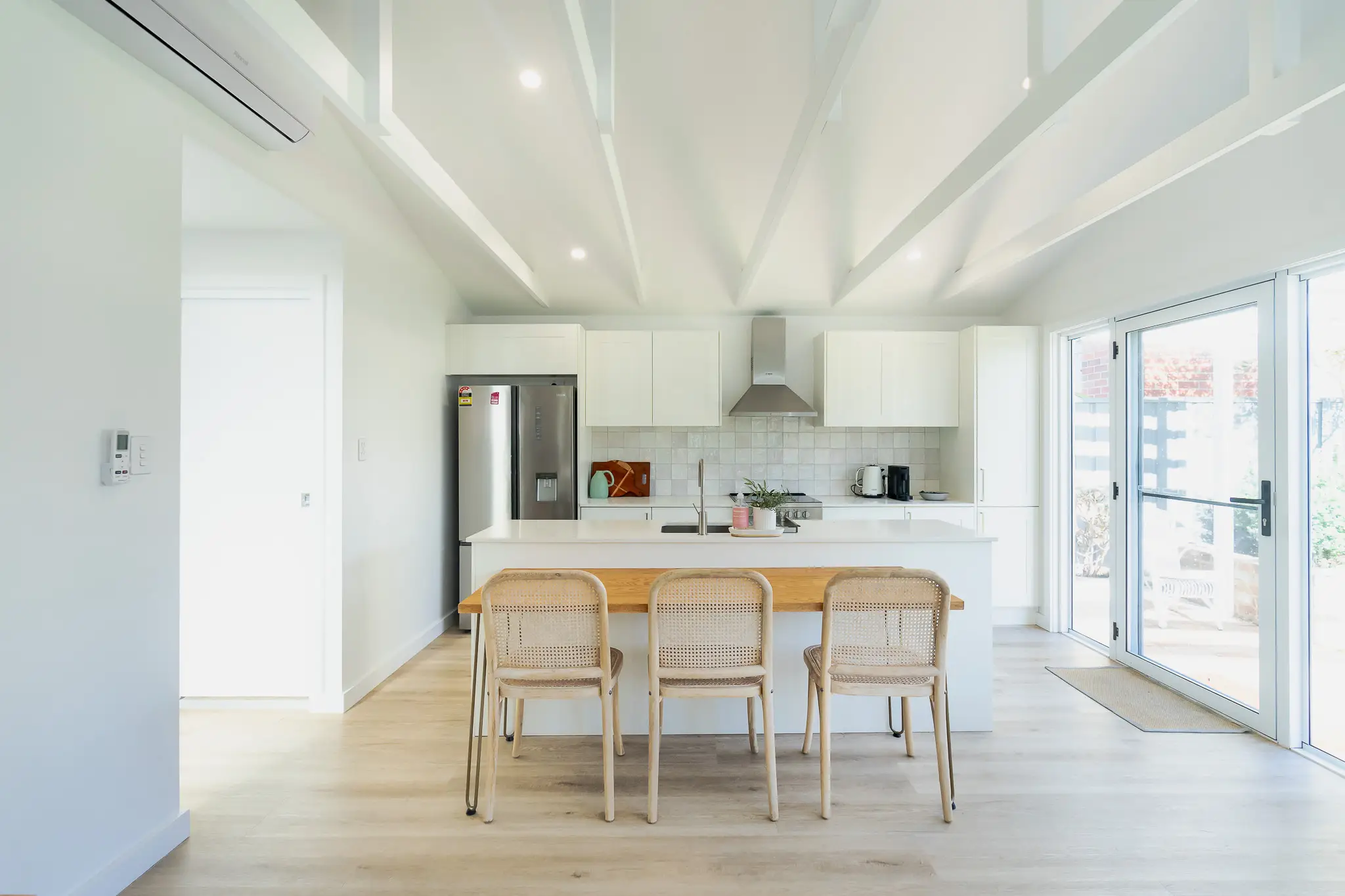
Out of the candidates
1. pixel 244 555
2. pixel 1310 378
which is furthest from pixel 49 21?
pixel 1310 378

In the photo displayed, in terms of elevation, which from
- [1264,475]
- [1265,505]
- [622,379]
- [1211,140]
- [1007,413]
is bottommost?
[1265,505]

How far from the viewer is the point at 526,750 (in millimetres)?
2799

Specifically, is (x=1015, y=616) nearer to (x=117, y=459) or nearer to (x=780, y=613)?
(x=780, y=613)

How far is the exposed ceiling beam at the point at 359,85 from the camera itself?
6.24ft

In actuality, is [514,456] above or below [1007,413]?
below

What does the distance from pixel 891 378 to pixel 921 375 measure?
246 mm

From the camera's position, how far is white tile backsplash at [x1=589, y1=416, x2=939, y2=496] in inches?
213

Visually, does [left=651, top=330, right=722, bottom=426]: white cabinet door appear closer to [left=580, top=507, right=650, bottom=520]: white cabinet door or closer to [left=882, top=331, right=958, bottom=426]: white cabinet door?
[left=580, top=507, right=650, bottom=520]: white cabinet door

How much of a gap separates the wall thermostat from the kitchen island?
4.56ft

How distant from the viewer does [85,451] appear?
1777mm

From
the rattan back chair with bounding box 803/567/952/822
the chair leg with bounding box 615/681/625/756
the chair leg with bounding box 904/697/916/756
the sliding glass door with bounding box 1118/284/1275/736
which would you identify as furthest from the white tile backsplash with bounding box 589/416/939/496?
the rattan back chair with bounding box 803/567/952/822

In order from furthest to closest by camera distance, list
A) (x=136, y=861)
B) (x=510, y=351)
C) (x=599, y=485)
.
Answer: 1. (x=599, y=485)
2. (x=510, y=351)
3. (x=136, y=861)

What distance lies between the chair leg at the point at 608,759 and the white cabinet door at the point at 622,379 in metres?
3.06

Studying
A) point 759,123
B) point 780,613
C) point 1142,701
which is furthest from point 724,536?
point 1142,701
